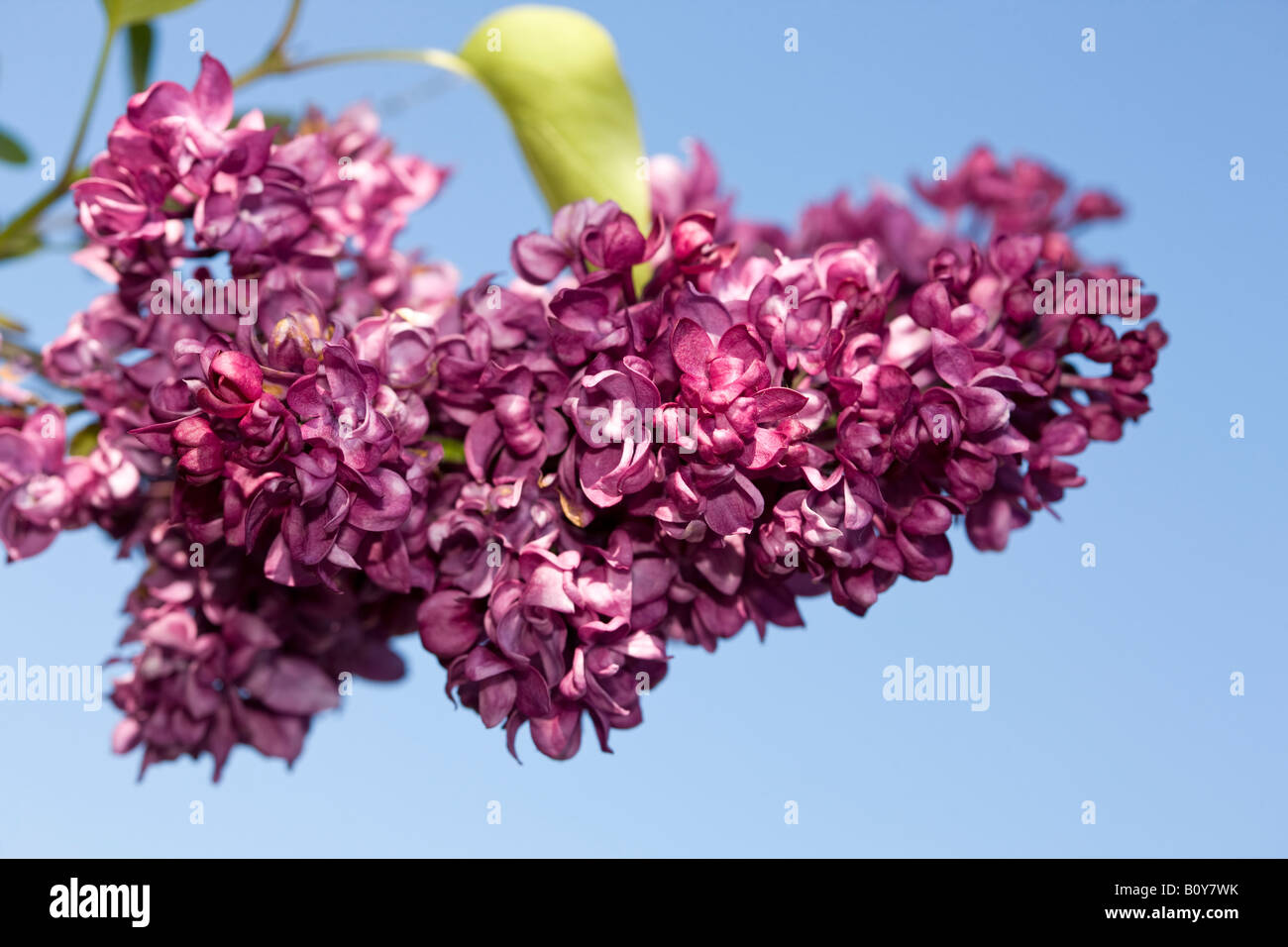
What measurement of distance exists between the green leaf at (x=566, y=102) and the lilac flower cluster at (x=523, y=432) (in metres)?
0.18

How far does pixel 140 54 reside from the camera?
42.9 inches

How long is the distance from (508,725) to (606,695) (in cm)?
8

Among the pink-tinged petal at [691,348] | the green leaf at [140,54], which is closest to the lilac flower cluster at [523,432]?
the pink-tinged petal at [691,348]

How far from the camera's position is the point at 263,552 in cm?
73

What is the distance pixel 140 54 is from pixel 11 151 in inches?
7.6

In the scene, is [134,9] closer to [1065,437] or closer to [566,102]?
[566,102]

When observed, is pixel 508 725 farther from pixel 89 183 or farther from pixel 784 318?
pixel 89 183

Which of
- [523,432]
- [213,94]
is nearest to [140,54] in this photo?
[213,94]

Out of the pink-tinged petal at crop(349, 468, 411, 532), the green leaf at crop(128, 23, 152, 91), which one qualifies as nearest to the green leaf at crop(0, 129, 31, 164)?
the green leaf at crop(128, 23, 152, 91)

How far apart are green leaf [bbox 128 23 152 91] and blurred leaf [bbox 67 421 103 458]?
423mm

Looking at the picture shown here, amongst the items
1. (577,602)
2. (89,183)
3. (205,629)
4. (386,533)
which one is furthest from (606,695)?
(89,183)

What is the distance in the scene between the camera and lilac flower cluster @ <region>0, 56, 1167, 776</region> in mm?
608

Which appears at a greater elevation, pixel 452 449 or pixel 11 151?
pixel 11 151

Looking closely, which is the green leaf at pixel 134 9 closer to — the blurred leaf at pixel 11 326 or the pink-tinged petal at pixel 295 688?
the blurred leaf at pixel 11 326
